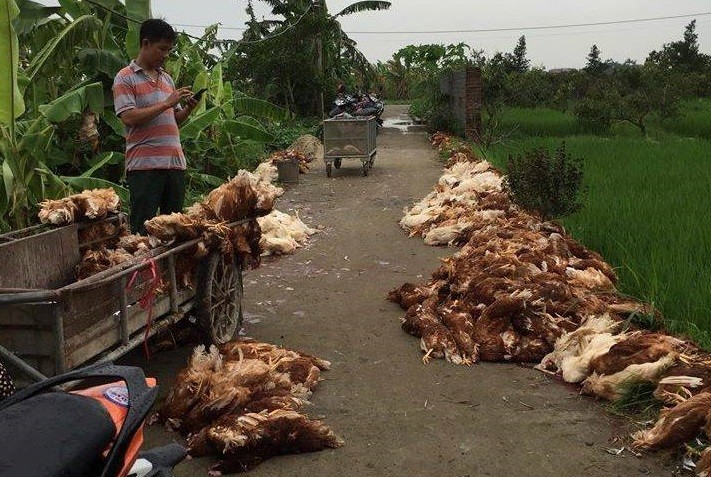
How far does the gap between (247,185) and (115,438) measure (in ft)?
10.6

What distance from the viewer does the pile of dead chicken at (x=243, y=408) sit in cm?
324

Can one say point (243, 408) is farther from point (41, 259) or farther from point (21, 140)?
point (21, 140)

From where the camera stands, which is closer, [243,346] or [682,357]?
[682,357]

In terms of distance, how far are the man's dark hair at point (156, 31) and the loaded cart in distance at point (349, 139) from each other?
8.70 meters

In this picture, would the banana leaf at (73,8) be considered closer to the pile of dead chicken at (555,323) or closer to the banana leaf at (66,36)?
the banana leaf at (66,36)

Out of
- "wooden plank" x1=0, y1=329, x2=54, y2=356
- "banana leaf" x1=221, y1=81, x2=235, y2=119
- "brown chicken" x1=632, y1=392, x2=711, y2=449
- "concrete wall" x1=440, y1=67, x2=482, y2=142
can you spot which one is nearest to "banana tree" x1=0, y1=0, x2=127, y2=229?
"wooden plank" x1=0, y1=329, x2=54, y2=356

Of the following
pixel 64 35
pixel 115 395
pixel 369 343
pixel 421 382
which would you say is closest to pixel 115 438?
pixel 115 395

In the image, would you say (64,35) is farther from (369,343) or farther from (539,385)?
(539,385)

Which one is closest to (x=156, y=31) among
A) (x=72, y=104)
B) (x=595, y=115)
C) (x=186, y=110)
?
(x=186, y=110)

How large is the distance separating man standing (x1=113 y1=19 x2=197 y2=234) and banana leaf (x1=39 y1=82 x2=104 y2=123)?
179 cm

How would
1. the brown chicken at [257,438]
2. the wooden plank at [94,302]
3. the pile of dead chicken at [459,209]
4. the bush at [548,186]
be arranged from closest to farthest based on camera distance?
the wooden plank at [94,302]
the brown chicken at [257,438]
the bush at [548,186]
the pile of dead chicken at [459,209]

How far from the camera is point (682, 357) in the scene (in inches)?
148

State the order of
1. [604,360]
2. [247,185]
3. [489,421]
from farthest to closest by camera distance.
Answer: [247,185] < [604,360] < [489,421]

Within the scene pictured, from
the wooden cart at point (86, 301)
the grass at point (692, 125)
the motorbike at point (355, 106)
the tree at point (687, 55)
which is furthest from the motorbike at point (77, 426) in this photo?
the tree at point (687, 55)
